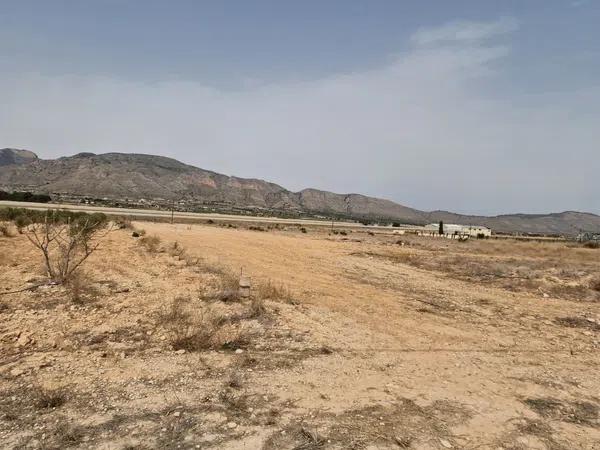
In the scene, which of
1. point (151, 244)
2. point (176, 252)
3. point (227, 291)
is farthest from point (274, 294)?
point (151, 244)

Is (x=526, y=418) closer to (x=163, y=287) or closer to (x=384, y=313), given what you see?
(x=384, y=313)

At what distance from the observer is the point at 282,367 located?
692 cm

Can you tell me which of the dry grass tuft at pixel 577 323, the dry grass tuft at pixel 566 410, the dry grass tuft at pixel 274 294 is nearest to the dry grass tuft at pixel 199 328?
the dry grass tuft at pixel 274 294

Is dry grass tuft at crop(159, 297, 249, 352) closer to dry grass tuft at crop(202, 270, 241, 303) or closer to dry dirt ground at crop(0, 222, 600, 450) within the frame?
dry dirt ground at crop(0, 222, 600, 450)

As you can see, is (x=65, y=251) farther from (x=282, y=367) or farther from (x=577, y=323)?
(x=577, y=323)

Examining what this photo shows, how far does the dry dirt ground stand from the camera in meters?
5.04

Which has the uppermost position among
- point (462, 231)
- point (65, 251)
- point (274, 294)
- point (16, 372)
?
point (65, 251)

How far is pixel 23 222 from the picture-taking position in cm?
2484

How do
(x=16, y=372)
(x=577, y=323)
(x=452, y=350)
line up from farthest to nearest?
(x=577, y=323) → (x=452, y=350) → (x=16, y=372)

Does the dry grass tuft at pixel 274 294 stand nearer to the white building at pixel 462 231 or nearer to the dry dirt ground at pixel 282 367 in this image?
the dry dirt ground at pixel 282 367

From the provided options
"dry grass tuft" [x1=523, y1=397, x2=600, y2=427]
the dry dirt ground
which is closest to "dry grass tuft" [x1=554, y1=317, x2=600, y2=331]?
the dry dirt ground

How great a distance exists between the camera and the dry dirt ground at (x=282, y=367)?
5.04 metres

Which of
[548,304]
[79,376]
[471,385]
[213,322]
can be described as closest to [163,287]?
[213,322]

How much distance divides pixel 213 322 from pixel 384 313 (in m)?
4.37
